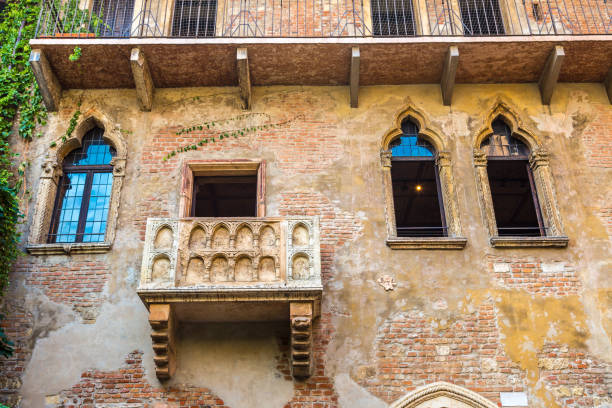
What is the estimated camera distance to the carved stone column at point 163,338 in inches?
277

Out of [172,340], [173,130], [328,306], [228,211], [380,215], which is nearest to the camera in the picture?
[172,340]

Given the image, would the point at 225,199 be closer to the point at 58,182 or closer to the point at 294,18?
the point at 58,182

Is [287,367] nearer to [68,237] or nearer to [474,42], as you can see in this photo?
[68,237]

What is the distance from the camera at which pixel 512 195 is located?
12398mm

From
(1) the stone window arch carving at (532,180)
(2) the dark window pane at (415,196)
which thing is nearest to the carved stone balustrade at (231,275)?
(1) the stone window arch carving at (532,180)

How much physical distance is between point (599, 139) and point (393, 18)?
4.01 metres

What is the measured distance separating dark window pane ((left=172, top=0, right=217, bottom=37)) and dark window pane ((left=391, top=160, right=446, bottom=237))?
4.15m

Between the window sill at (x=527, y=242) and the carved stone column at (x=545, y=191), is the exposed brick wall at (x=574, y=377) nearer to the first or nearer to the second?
the window sill at (x=527, y=242)

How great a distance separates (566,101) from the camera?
31.2 ft

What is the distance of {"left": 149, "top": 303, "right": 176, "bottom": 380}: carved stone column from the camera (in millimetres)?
7027

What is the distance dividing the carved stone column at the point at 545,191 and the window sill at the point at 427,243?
1.37 meters

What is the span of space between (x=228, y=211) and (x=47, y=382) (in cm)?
602

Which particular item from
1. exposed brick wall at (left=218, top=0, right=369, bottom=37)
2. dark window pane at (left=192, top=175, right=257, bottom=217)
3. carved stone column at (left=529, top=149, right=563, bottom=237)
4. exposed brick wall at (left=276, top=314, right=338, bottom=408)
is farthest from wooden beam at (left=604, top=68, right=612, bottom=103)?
dark window pane at (left=192, top=175, right=257, bottom=217)

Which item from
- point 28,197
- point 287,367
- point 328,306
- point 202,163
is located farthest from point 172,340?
point 28,197
